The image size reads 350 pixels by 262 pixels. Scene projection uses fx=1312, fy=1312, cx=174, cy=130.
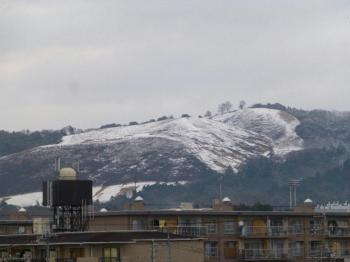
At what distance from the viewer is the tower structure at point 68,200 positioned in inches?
4476

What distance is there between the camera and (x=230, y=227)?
4887 inches

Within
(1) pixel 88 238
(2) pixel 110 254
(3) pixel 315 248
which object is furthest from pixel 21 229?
(2) pixel 110 254

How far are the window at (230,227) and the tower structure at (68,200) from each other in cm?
1463

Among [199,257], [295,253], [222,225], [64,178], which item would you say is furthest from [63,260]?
[295,253]

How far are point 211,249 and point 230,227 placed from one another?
14.3 feet

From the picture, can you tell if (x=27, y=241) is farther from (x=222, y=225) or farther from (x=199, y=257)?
(x=222, y=225)

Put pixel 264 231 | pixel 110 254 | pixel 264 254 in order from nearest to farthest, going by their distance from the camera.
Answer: pixel 110 254 → pixel 264 254 → pixel 264 231

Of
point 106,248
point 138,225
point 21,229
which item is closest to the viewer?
point 106,248

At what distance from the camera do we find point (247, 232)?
12506 centimetres

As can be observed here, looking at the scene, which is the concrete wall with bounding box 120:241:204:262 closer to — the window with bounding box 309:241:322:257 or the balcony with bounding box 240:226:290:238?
the balcony with bounding box 240:226:290:238

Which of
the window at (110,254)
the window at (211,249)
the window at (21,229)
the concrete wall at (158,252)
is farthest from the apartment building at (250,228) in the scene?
the window at (110,254)

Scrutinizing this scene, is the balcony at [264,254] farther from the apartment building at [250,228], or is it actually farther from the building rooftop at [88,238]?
the building rooftop at [88,238]

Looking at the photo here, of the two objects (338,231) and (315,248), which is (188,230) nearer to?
(315,248)

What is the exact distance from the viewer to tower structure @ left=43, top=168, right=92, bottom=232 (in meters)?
114
